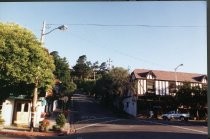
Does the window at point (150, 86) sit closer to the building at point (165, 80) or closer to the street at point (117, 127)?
→ the building at point (165, 80)

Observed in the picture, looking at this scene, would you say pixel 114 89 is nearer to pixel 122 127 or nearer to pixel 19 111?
pixel 122 127

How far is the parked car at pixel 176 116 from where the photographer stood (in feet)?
28.2

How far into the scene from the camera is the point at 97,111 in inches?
449

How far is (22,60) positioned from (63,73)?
1.38 metres

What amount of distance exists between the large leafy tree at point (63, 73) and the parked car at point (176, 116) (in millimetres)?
2598

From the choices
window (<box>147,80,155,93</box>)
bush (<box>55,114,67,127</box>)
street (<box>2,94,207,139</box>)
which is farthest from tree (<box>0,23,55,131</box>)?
window (<box>147,80,155,93</box>)

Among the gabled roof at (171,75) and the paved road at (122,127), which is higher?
the gabled roof at (171,75)

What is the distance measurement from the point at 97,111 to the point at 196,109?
13.3ft

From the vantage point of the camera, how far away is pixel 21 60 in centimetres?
1012

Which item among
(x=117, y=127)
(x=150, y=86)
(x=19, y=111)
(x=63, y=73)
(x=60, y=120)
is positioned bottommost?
(x=117, y=127)

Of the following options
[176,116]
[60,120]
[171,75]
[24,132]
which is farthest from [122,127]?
[171,75]

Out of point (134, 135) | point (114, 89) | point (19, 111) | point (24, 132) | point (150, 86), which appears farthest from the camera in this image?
point (114, 89)

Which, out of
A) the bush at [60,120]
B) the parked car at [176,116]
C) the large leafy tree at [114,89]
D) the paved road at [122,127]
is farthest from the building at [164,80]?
the bush at [60,120]

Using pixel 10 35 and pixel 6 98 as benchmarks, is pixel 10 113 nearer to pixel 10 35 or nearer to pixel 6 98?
pixel 6 98
